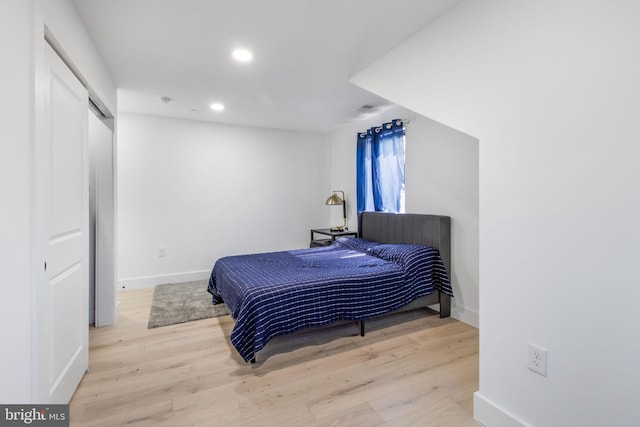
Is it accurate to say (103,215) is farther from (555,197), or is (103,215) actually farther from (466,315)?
(466,315)

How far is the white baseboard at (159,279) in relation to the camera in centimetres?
404

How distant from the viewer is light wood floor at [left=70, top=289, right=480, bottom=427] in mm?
1688

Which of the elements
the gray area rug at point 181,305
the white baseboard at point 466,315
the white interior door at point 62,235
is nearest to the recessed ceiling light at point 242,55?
the white interior door at point 62,235

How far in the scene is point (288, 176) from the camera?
5.11 meters

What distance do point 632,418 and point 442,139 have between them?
2.64 m

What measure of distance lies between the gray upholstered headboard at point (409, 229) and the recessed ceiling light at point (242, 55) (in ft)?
7.70

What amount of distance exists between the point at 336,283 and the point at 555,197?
64.1 inches

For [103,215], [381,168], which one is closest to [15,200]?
[103,215]

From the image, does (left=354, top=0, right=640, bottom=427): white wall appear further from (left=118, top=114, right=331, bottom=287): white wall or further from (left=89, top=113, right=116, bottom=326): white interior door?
(left=118, top=114, right=331, bottom=287): white wall

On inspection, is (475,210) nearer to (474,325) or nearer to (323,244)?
(474,325)

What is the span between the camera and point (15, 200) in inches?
47.1

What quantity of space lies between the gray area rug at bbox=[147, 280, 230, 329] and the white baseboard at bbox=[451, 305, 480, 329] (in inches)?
96.1

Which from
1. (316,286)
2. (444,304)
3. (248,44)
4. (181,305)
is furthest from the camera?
(181,305)

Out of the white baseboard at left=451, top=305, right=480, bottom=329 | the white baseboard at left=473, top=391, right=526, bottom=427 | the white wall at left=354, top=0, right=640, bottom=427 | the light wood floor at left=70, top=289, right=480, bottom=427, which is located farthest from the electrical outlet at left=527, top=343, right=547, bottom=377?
the white baseboard at left=451, top=305, right=480, bottom=329
